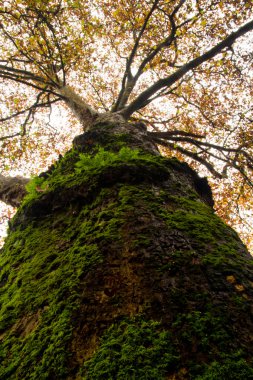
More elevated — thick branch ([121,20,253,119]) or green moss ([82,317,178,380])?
thick branch ([121,20,253,119])

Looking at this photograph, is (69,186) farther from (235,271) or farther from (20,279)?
(235,271)

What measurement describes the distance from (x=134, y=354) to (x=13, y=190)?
500 cm

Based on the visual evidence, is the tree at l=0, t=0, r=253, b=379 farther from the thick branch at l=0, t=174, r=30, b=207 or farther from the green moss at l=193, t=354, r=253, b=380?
the thick branch at l=0, t=174, r=30, b=207

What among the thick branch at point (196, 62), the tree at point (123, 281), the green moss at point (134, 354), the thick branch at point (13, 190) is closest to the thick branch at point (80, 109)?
the thick branch at point (196, 62)

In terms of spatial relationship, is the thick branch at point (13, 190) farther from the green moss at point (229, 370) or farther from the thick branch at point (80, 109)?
the green moss at point (229, 370)

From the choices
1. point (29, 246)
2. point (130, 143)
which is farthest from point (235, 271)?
point (130, 143)

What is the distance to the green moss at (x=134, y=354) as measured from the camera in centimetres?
129

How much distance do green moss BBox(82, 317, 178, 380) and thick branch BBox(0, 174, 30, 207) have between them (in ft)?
14.4

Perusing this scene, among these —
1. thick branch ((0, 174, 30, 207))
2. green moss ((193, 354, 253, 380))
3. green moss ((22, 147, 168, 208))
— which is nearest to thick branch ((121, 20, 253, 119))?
thick branch ((0, 174, 30, 207))

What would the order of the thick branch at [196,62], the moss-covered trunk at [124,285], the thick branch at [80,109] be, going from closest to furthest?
the moss-covered trunk at [124,285] → the thick branch at [196,62] → the thick branch at [80,109]

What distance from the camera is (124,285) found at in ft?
Answer: 5.99

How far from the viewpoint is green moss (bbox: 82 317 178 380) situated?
1287 millimetres

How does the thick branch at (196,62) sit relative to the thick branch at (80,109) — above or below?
above

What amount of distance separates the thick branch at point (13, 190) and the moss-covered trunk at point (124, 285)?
234 cm
